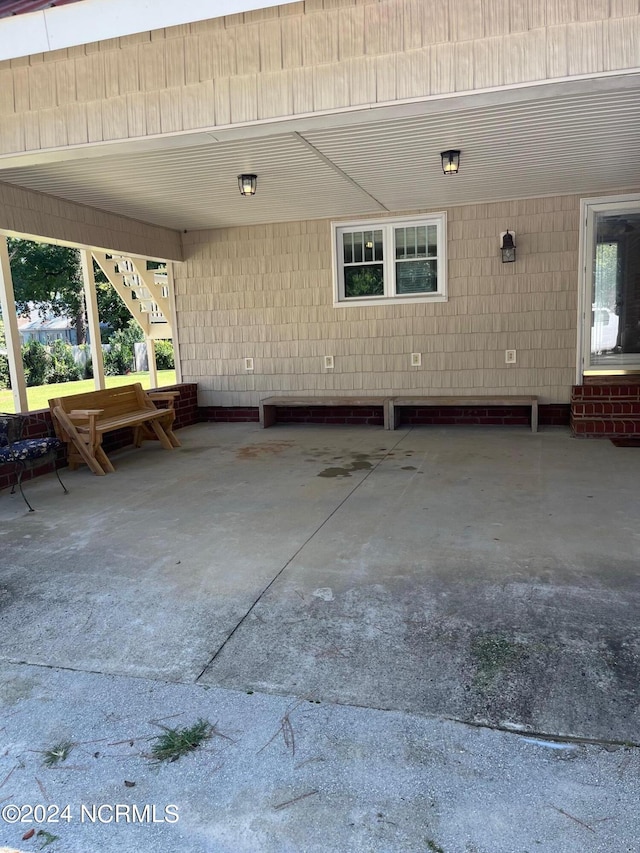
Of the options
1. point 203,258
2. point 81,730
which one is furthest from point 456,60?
point 203,258

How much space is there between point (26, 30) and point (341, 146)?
8.47 feet

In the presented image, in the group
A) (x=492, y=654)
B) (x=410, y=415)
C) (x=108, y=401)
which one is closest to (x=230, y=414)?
(x=108, y=401)

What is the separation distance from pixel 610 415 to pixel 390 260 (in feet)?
10.7

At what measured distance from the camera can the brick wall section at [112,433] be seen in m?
5.31

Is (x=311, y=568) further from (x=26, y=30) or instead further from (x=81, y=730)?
(x=26, y=30)

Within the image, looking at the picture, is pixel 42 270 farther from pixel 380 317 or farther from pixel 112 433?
pixel 380 317

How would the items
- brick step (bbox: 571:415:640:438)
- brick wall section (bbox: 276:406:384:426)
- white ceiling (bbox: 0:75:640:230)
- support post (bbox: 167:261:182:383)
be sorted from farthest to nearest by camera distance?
support post (bbox: 167:261:182:383) → brick wall section (bbox: 276:406:384:426) → brick step (bbox: 571:415:640:438) → white ceiling (bbox: 0:75:640:230)

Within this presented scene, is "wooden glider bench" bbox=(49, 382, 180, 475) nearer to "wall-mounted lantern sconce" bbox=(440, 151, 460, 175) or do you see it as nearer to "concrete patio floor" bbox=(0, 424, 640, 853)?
"concrete patio floor" bbox=(0, 424, 640, 853)

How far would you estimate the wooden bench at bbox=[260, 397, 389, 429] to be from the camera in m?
7.46

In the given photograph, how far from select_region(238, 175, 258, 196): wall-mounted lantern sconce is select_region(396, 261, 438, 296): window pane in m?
2.51

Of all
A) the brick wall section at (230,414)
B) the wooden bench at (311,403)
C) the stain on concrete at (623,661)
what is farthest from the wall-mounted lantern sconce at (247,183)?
the stain on concrete at (623,661)

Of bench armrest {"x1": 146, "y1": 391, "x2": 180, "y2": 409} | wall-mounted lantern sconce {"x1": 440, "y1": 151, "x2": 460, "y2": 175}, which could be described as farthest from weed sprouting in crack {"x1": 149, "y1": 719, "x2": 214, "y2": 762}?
bench armrest {"x1": 146, "y1": 391, "x2": 180, "y2": 409}

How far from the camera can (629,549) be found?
10.9 feet

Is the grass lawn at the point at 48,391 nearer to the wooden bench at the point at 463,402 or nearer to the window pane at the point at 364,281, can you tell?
the window pane at the point at 364,281
